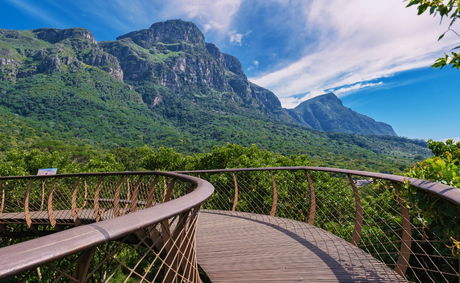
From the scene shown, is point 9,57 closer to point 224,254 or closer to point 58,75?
point 58,75

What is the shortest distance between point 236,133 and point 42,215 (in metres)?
114

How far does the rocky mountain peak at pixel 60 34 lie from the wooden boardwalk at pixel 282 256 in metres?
213

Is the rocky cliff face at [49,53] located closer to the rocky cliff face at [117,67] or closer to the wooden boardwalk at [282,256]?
the rocky cliff face at [117,67]

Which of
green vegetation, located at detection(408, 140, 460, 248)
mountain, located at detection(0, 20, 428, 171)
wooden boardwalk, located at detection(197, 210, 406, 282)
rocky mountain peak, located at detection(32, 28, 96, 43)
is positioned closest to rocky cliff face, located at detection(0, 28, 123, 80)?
rocky mountain peak, located at detection(32, 28, 96, 43)

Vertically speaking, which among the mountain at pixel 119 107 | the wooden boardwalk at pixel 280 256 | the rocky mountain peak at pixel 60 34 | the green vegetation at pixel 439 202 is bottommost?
the wooden boardwalk at pixel 280 256

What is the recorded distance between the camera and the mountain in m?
101

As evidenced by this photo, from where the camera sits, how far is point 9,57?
452 feet

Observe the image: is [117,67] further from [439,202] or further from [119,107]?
[439,202]

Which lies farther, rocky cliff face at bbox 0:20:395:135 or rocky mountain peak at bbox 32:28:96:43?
rocky mountain peak at bbox 32:28:96:43

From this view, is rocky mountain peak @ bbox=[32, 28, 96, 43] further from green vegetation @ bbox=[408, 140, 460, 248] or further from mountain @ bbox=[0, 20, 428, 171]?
green vegetation @ bbox=[408, 140, 460, 248]

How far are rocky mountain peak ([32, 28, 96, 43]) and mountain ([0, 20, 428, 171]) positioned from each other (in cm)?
67

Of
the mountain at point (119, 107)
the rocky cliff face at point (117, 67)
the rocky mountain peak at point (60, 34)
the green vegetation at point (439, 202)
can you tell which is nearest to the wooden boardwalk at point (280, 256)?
the green vegetation at point (439, 202)

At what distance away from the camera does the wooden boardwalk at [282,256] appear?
251 centimetres

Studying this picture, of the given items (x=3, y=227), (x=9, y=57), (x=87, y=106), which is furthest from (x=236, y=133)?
(x=9, y=57)
